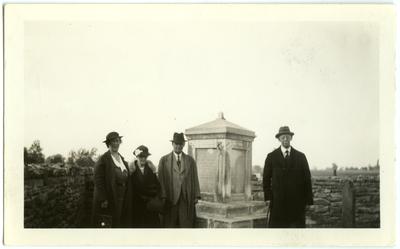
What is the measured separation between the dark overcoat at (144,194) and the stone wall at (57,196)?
42 centimetres

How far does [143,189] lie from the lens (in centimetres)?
493

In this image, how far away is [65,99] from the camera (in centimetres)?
492

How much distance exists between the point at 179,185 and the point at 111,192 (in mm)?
647

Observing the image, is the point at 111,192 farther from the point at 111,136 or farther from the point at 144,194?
the point at 111,136

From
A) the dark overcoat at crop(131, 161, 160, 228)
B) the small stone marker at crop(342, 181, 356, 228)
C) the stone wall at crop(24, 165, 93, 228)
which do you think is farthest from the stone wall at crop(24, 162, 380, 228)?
the dark overcoat at crop(131, 161, 160, 228)

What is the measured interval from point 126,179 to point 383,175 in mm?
2457

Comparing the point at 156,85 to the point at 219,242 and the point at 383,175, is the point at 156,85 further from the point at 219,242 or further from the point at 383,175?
the point at 383,175

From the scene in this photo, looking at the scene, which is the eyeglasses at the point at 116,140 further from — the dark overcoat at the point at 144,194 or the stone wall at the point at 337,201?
the stone wall at the point at 337,201

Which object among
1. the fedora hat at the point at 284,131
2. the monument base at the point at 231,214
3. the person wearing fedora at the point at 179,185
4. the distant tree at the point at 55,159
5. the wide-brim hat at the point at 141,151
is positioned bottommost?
the monument base at the point at 231,214

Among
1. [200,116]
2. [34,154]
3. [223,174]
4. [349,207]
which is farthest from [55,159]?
[349,207]

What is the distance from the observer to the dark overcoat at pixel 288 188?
4988 millimetres

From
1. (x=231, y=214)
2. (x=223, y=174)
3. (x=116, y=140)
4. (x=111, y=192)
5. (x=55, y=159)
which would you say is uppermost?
(x=116, y=140)

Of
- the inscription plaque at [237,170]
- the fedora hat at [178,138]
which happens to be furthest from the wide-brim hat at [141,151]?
the inscription plaque at [237,170]

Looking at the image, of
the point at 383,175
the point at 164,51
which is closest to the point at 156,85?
the point at 164,51
